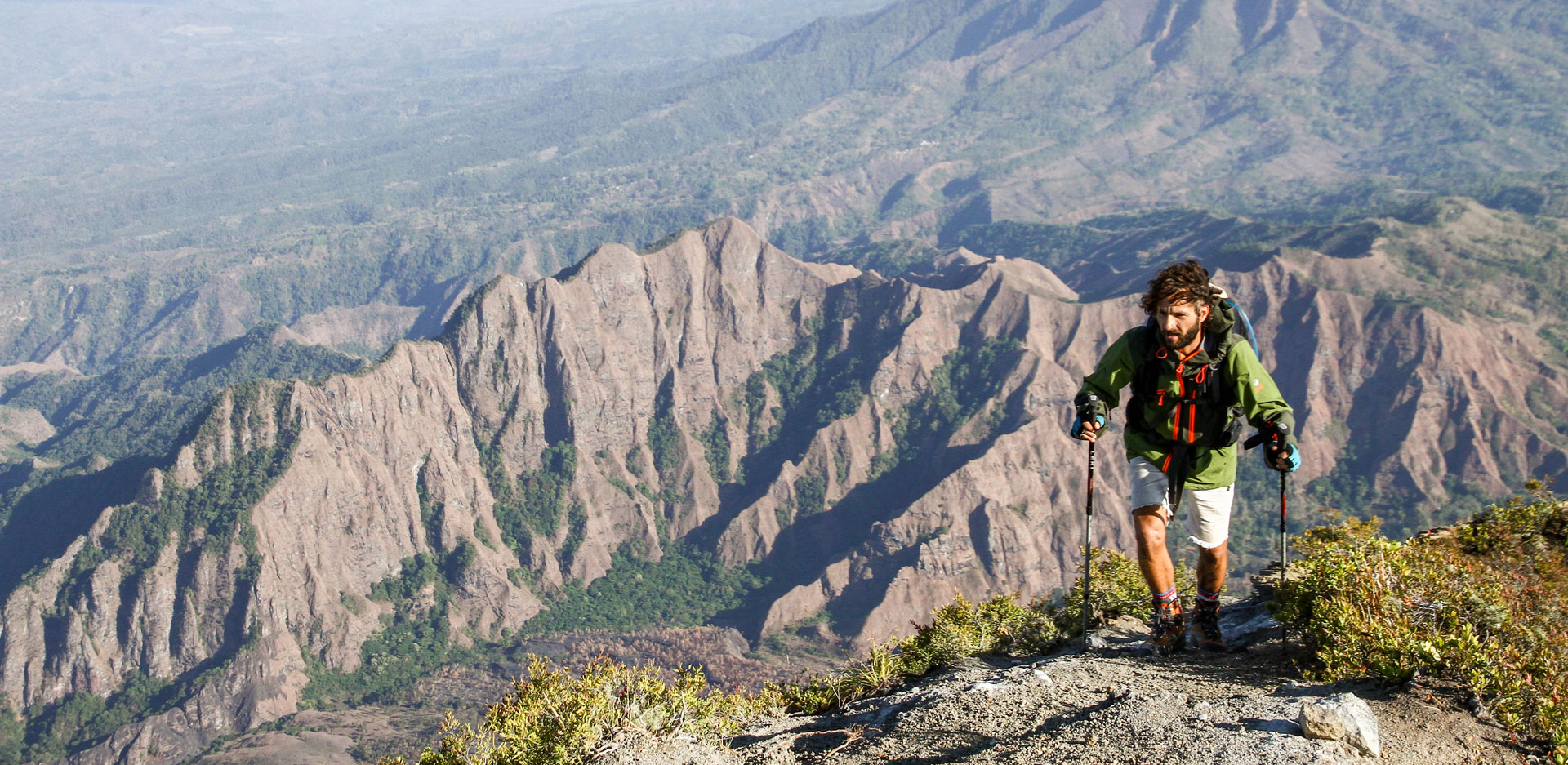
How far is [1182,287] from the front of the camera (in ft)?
33.6

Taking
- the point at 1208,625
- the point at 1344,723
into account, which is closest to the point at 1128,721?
the point at 1344,723

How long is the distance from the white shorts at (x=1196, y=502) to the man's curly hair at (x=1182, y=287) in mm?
1912

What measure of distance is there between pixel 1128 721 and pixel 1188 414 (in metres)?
3.37

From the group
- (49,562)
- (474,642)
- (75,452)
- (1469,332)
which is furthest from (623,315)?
(75,452)

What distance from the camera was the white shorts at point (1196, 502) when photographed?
35.5 ft

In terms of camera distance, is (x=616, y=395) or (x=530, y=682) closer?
(x=530, y=682)

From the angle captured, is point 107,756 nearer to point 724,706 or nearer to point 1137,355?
point 724,706

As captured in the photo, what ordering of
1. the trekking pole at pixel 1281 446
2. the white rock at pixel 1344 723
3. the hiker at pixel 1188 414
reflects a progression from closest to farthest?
the white rock at pixel 1344 723, the trekking pole at pixel 1281 446, the hiker at pixel 1188 414

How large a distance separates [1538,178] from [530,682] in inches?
9787

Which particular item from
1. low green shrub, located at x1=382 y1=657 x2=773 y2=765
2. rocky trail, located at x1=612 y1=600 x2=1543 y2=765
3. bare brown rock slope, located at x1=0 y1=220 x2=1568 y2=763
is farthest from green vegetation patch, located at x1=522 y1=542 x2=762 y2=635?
rocky trail, located at x1=612 y1=600 x2=1543 y2=765

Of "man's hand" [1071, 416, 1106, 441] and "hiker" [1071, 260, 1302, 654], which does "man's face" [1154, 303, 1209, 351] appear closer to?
"hiker" [1071, 260, 1302, 654]

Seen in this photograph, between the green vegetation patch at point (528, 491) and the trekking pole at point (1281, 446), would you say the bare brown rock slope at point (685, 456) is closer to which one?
the green vegetation patch at point (528, 491)

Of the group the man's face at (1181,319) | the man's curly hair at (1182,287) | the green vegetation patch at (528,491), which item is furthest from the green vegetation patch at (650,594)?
the man's curly hair at (1182,287)

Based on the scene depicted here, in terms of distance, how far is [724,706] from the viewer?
13.0 m
